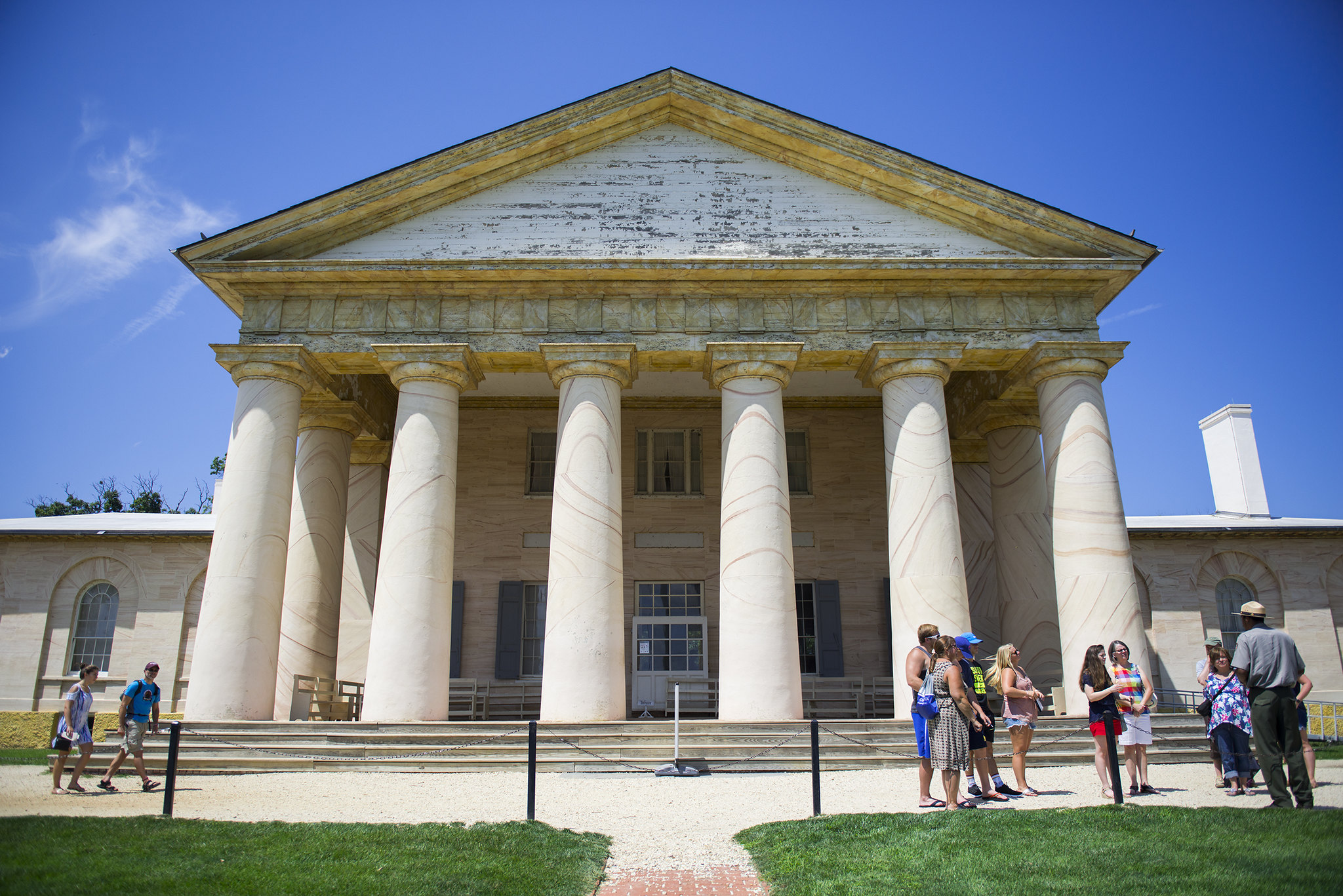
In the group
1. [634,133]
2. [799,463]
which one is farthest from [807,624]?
[634,133]

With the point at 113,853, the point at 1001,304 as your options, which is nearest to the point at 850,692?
the point at 1001,304

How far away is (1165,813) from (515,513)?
18312 millimetres

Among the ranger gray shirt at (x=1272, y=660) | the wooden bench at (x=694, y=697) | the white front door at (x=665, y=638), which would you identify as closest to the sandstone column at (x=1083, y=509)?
the ranger gray shirt at (x=1272, y=660)

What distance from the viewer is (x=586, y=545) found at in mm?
17672

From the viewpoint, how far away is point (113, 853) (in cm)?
711

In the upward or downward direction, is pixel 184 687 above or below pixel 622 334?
below

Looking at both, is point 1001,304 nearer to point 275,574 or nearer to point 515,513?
point 515,513

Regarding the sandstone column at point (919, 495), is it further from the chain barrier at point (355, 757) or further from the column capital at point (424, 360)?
the column capital at point (424, 360)

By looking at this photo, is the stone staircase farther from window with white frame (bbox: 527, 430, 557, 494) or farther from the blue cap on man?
window with white frame (bbox: 527, 430, 557, 494)

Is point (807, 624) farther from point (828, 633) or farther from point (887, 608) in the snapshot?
point (887, 608)

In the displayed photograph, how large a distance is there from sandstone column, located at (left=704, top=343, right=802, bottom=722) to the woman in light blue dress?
33.0ft

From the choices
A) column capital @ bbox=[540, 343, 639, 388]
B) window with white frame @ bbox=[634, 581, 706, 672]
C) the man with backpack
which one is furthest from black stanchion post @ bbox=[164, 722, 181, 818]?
window with white frame @ bbox=[634, 581, 706, 672]

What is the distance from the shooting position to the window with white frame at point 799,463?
82.1 ft

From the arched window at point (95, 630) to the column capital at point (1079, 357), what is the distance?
26149 mm
